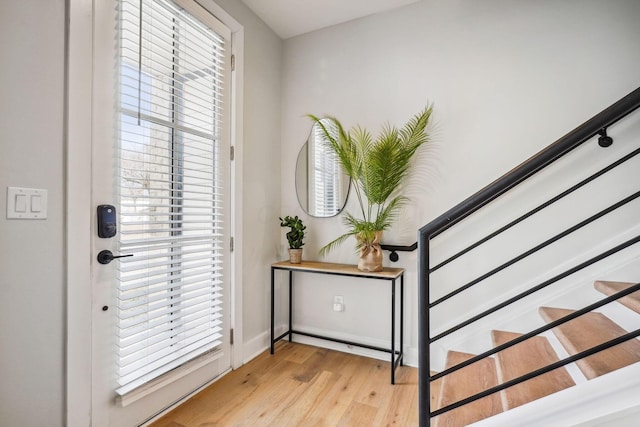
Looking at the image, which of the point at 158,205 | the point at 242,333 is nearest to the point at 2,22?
the point at 158,205

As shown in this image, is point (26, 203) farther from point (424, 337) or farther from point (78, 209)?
point (424, 337)

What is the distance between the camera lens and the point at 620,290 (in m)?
1.49

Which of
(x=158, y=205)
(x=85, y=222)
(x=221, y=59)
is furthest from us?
(x=221, y=59)

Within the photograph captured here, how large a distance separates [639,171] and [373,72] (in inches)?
70.2

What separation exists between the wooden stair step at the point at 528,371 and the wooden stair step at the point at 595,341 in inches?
4.9

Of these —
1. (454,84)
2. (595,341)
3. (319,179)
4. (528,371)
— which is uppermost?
(454,84)

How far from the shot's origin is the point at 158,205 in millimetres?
1654

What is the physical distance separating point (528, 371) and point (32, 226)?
85.5 inches

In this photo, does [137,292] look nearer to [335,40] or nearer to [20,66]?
[20,66]

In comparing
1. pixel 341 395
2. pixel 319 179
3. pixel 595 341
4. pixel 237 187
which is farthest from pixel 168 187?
pixel 595 341

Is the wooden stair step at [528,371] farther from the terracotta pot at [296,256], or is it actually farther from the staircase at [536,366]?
the terracotta pot at [296,256]

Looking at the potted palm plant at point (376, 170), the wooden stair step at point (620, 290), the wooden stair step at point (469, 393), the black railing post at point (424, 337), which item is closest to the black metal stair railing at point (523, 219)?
the black railing post at point (424, 337)

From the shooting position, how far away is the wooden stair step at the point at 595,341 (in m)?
1.07

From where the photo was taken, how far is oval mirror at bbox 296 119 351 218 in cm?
253
